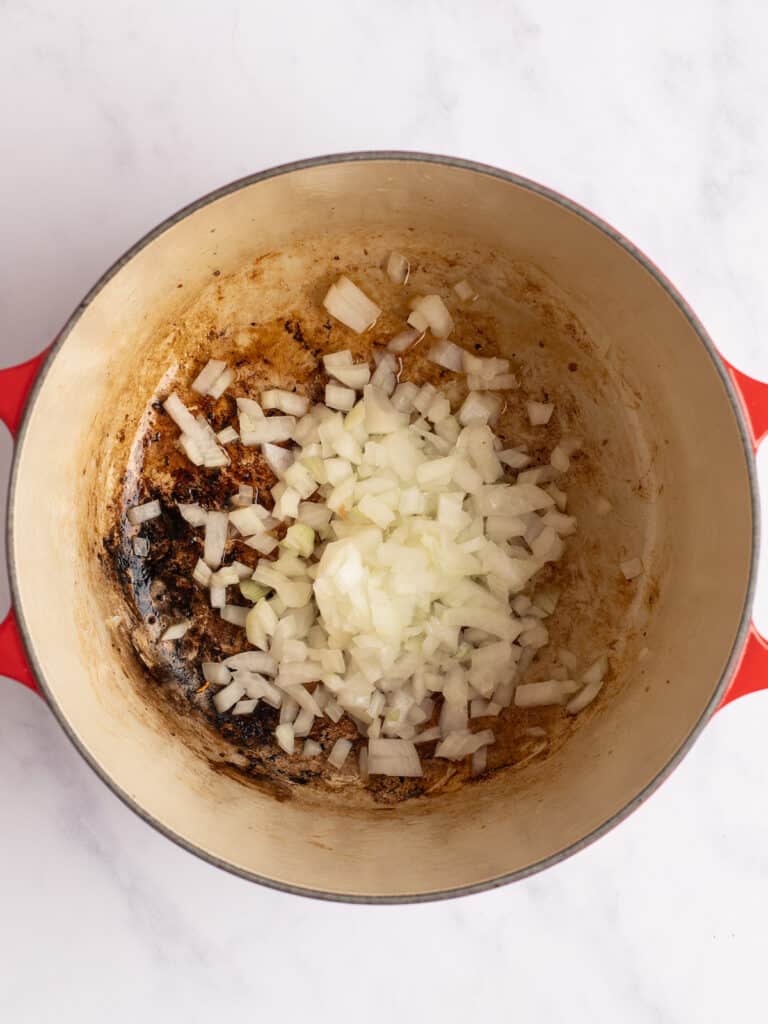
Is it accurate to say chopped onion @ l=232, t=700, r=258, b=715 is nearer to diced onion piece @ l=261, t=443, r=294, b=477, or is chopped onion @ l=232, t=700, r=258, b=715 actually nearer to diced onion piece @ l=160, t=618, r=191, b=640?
diced onion piece @ l=160, t=618, r=191, b=640

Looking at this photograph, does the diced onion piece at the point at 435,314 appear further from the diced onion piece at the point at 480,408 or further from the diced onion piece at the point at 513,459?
the diced onion piece at the point at 513,459

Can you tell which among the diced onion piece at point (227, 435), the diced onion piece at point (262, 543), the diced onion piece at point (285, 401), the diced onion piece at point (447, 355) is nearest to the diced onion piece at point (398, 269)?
the diced onion piece at point (447, 355)

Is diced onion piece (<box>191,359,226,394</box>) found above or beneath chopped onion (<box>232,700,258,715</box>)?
above

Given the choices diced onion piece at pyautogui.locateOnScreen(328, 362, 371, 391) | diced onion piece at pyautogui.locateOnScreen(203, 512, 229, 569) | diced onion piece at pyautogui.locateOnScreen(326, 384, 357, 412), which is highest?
diced onion piece at pyautogui.locateOnScreen(328, 362, 371, 391)

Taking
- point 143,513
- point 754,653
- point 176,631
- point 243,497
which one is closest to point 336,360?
point 243,497

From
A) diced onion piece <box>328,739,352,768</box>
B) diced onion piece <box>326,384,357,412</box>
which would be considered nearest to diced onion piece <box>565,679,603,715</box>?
diced onion piece <box>328,739,352,768</box>

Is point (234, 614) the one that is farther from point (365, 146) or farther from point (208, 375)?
point (365, 146)
